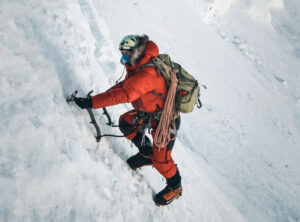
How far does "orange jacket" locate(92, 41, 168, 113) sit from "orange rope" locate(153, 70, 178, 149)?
10cm

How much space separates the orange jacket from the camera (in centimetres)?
282

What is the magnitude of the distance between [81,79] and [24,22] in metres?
1.04

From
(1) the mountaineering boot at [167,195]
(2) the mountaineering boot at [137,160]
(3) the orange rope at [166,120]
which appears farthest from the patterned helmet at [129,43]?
(1) the mountaineering boot at [167,195]

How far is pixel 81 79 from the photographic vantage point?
363cm

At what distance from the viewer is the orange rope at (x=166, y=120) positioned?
3199mm

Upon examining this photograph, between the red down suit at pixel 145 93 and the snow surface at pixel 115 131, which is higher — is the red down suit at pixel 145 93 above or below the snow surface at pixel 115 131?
above

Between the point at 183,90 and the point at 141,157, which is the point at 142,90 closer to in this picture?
the point at 183,90

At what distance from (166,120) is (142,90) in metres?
0.66

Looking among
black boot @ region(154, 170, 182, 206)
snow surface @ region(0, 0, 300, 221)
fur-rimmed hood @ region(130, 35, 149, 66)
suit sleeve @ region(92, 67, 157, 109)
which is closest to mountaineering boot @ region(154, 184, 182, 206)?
A: black boot @ region(154, 170, 182, 206)

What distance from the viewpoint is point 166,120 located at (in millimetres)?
3322

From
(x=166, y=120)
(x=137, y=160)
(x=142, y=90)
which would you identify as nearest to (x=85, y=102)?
(x=142, y=90)

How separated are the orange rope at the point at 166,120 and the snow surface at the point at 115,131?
74 cm

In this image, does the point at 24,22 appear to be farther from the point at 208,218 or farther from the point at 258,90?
the point at 258,90

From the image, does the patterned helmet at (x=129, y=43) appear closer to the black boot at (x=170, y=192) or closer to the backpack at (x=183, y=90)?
the backpack at (x=183, y=90)
